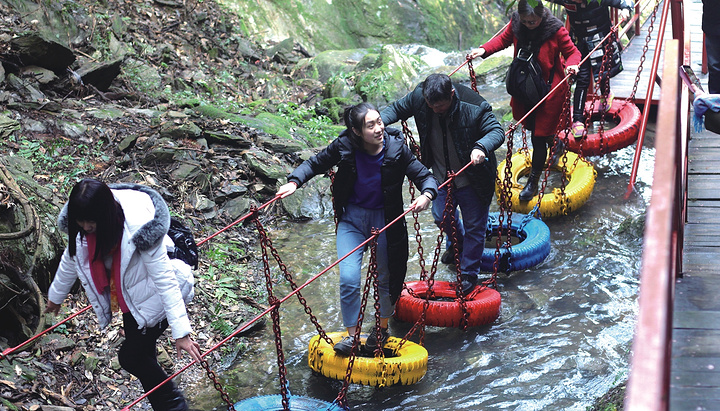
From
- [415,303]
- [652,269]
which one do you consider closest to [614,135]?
[415,303]

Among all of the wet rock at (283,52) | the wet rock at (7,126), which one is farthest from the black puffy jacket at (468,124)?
the wet rock at (283,52)

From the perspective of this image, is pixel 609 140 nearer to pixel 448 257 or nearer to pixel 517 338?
pixel 448 257

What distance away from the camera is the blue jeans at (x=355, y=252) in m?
4.59

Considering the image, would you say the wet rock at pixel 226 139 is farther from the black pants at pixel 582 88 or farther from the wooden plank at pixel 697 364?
the wooden plank at pixel 697 364

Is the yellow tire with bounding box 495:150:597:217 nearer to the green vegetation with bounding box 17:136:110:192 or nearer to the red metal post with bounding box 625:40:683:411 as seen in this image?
the green vegetation with bounding box 17:136:110:192

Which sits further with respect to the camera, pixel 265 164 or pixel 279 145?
pixel 279 145

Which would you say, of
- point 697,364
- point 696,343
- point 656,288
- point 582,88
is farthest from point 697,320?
point 582,88

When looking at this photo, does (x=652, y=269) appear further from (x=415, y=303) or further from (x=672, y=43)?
(x=415, y=303)

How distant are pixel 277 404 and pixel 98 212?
1.81 meters

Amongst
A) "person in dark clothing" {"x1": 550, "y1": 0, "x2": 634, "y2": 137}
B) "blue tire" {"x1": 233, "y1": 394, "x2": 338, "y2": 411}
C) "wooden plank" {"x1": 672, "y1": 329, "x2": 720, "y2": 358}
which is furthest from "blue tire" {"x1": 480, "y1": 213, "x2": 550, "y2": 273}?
"wooden plank" {"x1": 672, "y1": 329, "x2": 720, "y2": 358}

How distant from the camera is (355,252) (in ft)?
15.3

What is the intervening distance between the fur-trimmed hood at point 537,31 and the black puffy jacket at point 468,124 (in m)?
1.45

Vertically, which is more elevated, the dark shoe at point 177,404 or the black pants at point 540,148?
the black pants at point 540,148

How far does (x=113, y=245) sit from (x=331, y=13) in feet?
45.8
